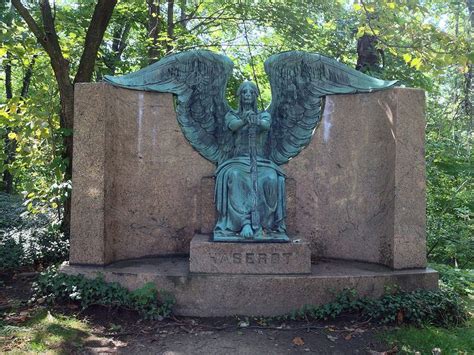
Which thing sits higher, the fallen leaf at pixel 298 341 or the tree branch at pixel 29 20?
the tree branch at pixel 29 20

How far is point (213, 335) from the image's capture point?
13.6 ft

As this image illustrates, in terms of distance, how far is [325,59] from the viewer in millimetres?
5887

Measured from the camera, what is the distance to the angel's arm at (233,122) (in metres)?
5.45

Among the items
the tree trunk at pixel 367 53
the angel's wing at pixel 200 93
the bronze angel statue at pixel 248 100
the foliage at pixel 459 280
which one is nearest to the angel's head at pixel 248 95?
the bronze angel statue at pixel 248 100

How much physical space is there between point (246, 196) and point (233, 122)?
3.08ft

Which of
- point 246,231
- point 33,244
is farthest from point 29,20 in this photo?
point 246,231

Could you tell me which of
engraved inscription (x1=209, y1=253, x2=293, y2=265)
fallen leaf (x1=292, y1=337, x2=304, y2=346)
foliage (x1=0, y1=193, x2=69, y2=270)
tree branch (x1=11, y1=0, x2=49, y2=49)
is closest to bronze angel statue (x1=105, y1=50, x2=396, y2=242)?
engraved inscription (x1=209, y1=253, x2=293, y2=265)

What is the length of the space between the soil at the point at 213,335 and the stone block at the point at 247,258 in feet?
1.64

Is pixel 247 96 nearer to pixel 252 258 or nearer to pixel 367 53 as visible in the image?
pixel 252 258

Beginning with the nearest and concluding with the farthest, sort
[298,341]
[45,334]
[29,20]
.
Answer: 1. [45,334]
2. [298,341]
3. [29,20]

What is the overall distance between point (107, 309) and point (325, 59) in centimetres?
398

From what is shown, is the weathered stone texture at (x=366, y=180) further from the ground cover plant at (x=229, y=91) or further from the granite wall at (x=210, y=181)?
the ground cover plant at (x=229, y=91)

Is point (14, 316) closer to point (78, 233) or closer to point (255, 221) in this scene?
point (78, 233)

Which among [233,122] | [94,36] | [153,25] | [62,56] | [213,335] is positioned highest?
[153,25]
